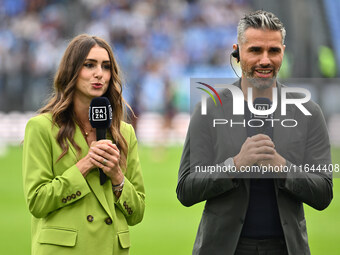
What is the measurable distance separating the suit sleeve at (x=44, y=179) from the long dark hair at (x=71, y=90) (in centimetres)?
8

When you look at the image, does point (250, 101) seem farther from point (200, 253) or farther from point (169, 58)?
point (169, 58)

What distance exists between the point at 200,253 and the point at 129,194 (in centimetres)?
41

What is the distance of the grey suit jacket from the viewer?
2.83 m

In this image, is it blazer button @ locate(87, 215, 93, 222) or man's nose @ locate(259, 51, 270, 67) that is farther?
blazer button @ locate(87, 215, 93, 222)

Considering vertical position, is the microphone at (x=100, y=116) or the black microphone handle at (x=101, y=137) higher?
the microphone at (x=100, y=116)

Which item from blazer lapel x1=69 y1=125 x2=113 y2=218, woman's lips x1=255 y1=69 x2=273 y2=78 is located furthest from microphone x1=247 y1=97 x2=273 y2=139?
blazer lapel x1=69 y1=125 x2=113 y2=218

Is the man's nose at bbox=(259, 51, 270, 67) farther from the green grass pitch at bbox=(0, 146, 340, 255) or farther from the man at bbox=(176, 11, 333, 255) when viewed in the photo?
the green grass pitch at bbox=(0, 146, 340, 255)

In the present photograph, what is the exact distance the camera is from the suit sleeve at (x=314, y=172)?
9.23ft

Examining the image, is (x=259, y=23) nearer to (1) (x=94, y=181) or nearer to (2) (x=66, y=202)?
(1) (x=94, y=181)

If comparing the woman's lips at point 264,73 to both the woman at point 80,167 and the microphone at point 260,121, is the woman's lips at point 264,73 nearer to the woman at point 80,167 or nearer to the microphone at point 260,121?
the microphone at point 260,121

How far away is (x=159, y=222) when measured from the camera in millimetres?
9477

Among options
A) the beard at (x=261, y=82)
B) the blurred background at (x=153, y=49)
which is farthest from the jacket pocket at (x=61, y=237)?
the blurred background at (x=153, y=49)

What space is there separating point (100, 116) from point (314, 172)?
908 mm

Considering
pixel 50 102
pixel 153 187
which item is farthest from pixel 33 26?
pixel 50 102
